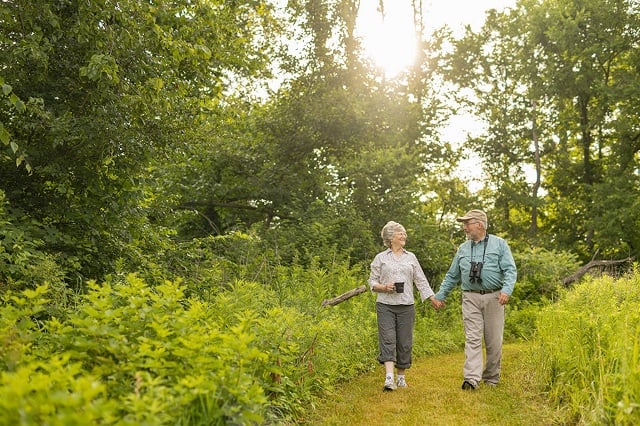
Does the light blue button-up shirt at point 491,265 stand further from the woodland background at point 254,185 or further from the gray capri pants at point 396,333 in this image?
the woodland background at point 254,185

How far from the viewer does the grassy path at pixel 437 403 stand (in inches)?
217

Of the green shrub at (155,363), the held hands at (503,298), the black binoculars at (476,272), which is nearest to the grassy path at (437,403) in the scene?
the held hands at (503,298)

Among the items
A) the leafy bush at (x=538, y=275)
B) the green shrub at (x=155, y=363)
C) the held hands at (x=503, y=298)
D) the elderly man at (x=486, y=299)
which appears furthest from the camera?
the leafy bush at (x=538, y=275)

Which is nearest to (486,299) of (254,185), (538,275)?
(538,275)

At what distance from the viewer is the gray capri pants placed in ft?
23.7

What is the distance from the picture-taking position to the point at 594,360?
5.37m

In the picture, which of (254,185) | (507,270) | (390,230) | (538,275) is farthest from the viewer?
(254,185)

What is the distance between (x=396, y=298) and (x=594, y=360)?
249cm

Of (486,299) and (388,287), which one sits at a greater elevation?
(388,287)

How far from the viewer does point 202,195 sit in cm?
2070

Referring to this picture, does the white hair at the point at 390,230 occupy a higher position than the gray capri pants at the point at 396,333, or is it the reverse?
the white hair at the point at 390,230

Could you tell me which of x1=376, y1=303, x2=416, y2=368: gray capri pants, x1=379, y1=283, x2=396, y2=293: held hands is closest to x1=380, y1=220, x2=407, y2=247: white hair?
x1=379, y1=283, x2=396, y2=293: held hands

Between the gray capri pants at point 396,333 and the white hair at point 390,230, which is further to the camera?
the white hair at point 390,230

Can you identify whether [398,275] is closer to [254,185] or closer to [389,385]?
[389,385]
